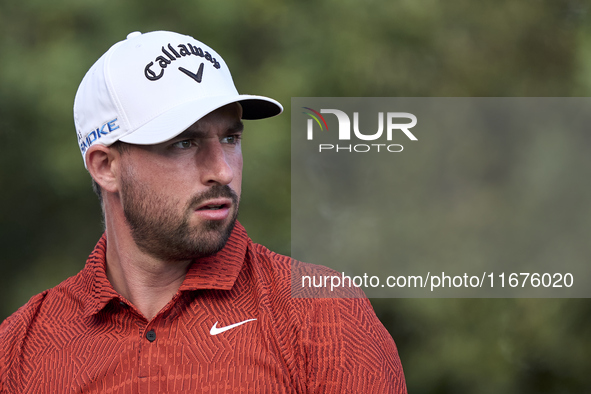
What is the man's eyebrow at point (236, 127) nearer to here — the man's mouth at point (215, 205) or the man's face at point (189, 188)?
the man's face at point (189, 188)

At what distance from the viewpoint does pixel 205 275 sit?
1104mm

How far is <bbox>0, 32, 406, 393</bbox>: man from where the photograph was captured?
3.39ft

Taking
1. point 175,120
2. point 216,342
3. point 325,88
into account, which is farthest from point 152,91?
point 325,88

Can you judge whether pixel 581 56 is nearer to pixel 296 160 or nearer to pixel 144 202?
pixel 296 160

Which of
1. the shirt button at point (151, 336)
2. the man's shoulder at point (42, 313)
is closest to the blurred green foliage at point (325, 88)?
the man's shoulder at point (42, 313)

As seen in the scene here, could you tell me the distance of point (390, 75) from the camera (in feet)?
7.97

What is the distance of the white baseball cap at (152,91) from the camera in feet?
3.56

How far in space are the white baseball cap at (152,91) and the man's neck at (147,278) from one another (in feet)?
0.66

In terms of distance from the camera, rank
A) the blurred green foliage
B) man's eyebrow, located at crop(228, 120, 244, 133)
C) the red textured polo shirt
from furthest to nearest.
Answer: the blurred green foliage < man's eyebrow, located at crop(228, 120, 244, 133) < the red textured polo shirt

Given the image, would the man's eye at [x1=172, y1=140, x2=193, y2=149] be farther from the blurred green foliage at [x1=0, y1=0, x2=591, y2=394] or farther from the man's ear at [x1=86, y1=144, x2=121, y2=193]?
the blurred green foliage at [x1=0, y1=0, x2=591, y2=394]

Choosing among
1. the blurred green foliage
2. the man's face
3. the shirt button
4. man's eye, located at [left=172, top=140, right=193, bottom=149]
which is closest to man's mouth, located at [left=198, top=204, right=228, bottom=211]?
the man's face

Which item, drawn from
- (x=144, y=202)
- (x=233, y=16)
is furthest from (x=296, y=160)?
(x=233, y=16)

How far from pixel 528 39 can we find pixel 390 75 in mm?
515

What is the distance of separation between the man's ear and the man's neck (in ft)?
0.30
